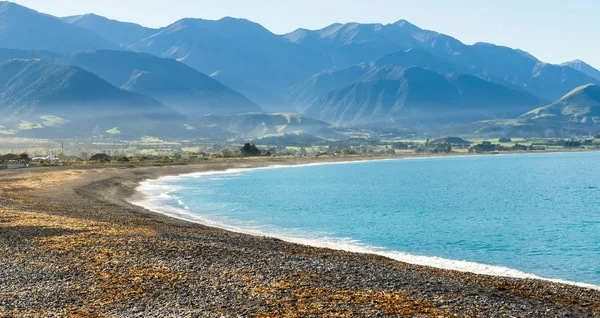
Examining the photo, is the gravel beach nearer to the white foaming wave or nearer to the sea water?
the white foaming wave

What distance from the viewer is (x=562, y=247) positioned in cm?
4153

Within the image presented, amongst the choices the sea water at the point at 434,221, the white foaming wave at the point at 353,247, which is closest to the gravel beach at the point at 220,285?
the white foaming wave at the point at 353,247

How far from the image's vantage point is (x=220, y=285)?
806 inches

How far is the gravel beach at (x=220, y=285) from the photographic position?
1781 cm

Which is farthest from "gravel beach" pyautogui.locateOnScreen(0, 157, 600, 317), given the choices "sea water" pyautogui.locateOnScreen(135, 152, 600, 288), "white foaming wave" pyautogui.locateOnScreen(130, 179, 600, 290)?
"sea water" pyautogui.locateOnScreen(135, 152, 600, 288)

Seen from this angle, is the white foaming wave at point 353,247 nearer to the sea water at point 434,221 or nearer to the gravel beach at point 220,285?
the sea water at point 434,221

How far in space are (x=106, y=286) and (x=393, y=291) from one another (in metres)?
9.94

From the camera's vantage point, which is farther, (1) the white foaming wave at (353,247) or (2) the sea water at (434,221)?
(2) the sea water at (434,221)

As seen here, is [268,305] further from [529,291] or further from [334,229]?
[334,229]

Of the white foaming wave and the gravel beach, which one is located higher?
the gravel beach

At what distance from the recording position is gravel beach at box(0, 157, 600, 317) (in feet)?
58.4

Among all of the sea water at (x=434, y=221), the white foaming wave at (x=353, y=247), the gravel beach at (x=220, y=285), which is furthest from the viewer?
the sea water at (x=434, y=221)

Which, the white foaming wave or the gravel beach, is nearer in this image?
the gravel beach

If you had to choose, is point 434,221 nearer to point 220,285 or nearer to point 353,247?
point 353,247
